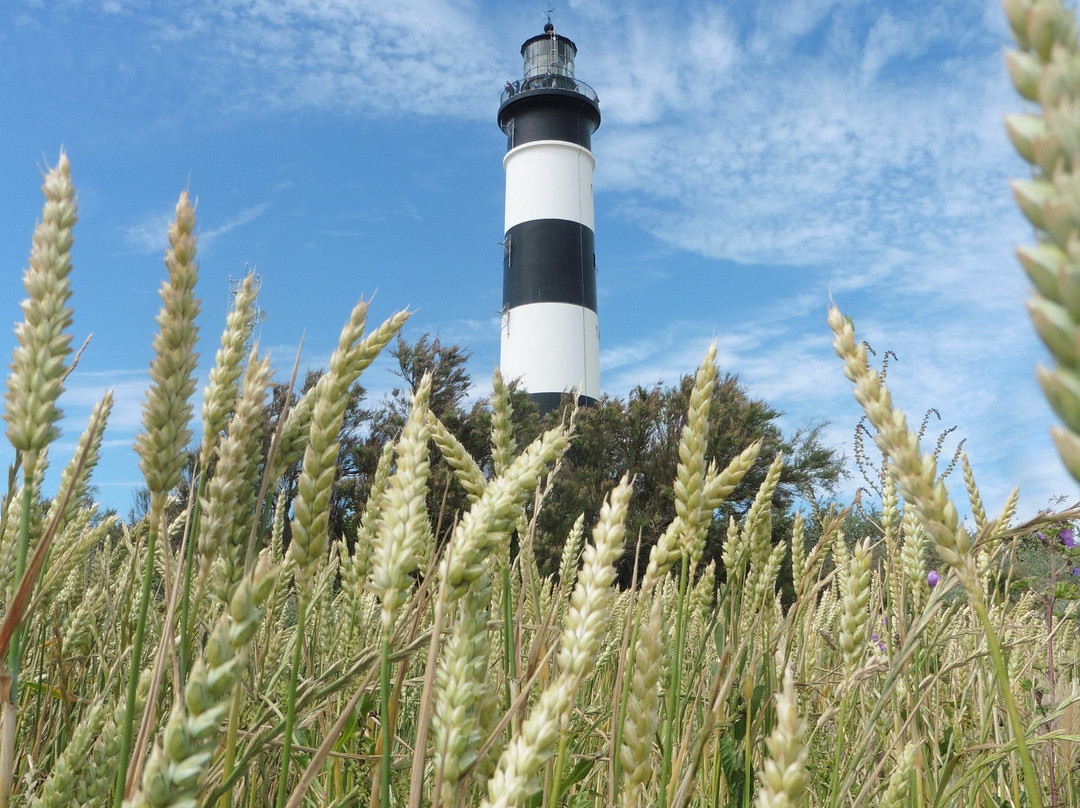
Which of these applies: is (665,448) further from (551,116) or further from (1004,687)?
(1004,687)

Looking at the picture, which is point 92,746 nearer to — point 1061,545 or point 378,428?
point 1061,545

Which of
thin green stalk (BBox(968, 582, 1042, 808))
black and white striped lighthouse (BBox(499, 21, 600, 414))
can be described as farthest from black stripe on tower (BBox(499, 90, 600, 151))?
thin green stalk (BBox(968, 582, 1042, 808))

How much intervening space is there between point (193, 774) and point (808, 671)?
220cm

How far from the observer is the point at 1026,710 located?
339cm

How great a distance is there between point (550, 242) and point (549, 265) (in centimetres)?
81

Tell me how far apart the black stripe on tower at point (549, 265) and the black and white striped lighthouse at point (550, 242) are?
0.03 metres

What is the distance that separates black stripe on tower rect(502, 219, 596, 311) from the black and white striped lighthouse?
0.09ft

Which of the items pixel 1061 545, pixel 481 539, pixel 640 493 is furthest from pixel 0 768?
pixel 640 493

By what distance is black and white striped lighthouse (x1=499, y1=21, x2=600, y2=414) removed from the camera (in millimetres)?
22797

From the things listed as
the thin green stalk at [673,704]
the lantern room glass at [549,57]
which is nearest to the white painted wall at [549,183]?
the lantern room glass at [549,57]

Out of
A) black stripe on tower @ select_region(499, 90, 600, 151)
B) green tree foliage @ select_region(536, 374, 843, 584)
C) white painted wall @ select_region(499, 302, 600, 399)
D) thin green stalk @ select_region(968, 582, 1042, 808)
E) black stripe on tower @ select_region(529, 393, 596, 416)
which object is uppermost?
black stripe on tower @ select_region(499, 90, 600, 151)

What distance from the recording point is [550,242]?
928 inches

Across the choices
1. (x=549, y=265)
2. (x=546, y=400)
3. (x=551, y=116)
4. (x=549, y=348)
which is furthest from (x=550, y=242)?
(x=551, y=116)

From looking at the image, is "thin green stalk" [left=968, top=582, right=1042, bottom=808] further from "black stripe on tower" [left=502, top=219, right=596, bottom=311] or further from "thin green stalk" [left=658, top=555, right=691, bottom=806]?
"black stripe on tower" [left=502, top=219, right=596, bottom=311]
